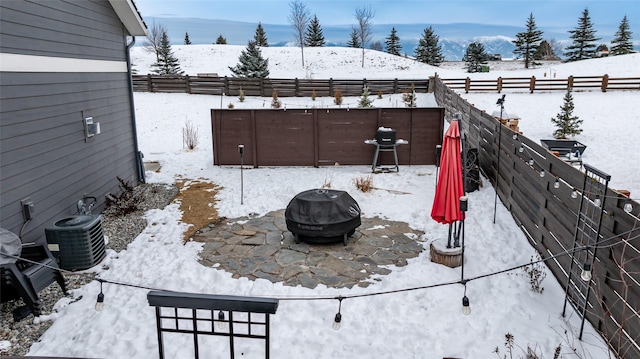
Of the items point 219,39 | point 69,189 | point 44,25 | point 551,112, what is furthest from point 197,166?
point 219,39

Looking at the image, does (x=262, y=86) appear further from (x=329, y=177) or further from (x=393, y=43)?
(x=393, y=43)

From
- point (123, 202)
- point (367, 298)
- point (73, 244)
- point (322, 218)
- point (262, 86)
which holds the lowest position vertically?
point (367, 298)

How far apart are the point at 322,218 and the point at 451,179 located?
2134 millimetres

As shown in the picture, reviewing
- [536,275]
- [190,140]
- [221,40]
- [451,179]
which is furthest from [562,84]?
[221,40]

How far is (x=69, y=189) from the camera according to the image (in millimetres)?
7840

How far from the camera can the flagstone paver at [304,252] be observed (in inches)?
250

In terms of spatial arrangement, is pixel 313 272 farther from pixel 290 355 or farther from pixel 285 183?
pixel 285 183

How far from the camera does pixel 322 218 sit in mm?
7129

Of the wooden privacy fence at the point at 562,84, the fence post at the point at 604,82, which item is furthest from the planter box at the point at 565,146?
the fence post at the point at 604,82

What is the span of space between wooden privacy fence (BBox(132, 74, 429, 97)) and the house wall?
1481 cm

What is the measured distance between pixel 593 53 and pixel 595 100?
34.7 meters

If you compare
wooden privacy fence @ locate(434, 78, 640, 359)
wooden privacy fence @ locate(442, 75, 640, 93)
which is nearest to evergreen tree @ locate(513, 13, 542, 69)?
wooden privacy fence @ locate(442, 75, 640, 93)

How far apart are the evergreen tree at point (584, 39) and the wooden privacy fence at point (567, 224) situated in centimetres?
4846

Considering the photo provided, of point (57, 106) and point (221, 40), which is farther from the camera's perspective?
point (221, 40)
